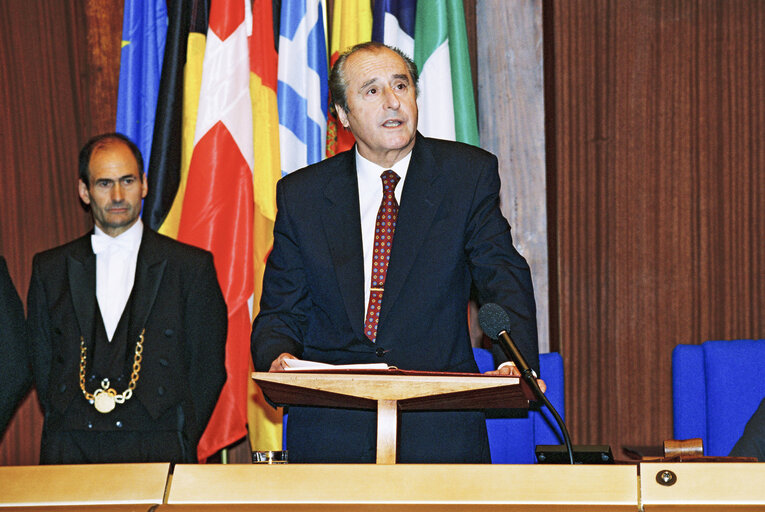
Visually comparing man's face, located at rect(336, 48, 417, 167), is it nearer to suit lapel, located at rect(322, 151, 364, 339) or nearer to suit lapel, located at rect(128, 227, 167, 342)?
suit lapel, located at rect(322, 151, 364, 339)

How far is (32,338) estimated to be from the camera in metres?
3.60

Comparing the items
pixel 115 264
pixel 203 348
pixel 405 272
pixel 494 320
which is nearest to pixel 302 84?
pixel 115 264

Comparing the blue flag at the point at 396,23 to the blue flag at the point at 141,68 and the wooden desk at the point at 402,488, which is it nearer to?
the blue flag at the point at 141,68

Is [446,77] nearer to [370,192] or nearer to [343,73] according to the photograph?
[343,73]

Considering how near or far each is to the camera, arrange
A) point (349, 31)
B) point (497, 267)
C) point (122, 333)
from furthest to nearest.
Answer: point (349, 31)
point (122, 333)
point (497, 267)

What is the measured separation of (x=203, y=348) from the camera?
3.66m

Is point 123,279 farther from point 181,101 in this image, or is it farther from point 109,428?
point 181,101

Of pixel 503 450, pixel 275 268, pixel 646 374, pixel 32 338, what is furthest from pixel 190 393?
pixel 646 374

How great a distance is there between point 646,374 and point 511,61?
1598mm

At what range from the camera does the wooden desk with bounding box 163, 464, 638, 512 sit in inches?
66.7

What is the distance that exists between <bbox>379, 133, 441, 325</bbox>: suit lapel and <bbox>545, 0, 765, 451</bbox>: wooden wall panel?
1682mm

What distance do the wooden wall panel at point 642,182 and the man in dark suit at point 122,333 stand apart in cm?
170

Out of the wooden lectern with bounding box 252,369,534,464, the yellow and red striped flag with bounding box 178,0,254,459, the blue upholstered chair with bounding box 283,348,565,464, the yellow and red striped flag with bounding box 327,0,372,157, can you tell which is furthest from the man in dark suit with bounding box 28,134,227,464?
the wooden lectern with bounding box 252,369,534,464

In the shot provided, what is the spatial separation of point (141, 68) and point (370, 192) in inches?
76.8
